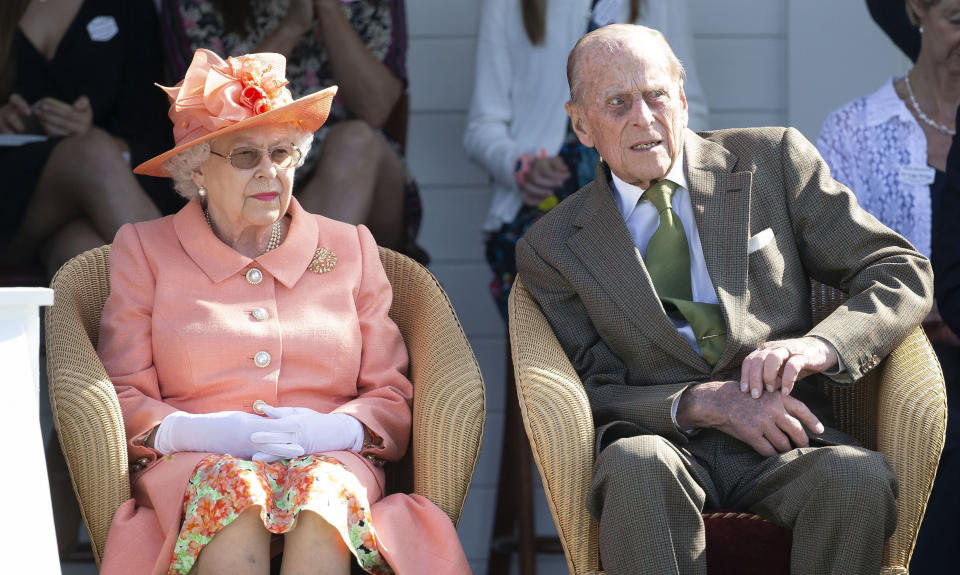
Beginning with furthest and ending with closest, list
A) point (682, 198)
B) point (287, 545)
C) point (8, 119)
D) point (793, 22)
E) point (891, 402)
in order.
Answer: point (793, 22), point (8, 119), point (682, 198), point (891, 402), point (287, 545)

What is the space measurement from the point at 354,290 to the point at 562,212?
1.80ft

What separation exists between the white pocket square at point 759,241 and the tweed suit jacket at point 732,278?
0.04ft

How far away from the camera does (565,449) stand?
274cm

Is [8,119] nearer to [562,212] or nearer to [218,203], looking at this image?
[218,203]

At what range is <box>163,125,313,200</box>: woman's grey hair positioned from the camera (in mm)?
3068

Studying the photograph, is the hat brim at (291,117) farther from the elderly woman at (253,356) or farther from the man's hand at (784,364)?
the man's hand at (784,364)

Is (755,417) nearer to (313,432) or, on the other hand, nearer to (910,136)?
(313,432)

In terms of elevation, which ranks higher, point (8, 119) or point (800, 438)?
point (8, 119)

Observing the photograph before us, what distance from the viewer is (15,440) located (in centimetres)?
235

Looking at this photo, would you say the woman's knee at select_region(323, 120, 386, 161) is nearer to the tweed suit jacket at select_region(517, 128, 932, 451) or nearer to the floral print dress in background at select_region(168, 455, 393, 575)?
the tweed suit jacket at select_region(517, 128, 932, 451)

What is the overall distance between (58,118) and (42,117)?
49 mm

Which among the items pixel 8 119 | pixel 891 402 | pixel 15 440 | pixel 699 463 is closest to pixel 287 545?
pixel 15 440

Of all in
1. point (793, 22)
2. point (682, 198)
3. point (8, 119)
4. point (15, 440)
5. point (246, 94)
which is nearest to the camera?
point (15, 440)

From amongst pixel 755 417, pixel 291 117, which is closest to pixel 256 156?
pixel 291 117
